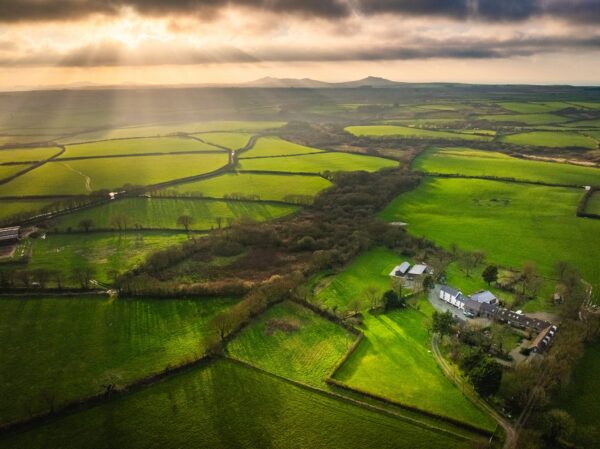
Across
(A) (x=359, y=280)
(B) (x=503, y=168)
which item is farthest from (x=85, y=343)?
(B) (x=503, y=168)

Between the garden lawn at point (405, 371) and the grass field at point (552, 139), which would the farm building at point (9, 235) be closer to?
the garden lawn at point (405, 371)

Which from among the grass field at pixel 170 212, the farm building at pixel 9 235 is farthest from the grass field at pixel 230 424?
the farm building at pixel 9 235

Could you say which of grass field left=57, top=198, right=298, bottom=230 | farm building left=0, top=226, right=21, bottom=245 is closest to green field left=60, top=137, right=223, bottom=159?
grass field left=57, top=198, right=298, bottom=230

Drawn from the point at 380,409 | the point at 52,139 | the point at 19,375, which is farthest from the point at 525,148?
the point at 52,139

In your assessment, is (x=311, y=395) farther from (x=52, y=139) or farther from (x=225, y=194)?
(x=52, y=139)

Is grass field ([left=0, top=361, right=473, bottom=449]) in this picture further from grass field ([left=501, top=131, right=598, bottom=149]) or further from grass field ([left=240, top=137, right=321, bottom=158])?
grass field ([left=501, top=131, right=598, bottom=149])
